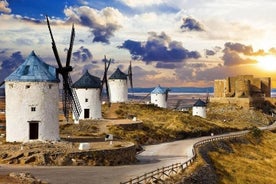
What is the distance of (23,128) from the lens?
122ft

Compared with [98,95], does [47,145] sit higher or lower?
lower

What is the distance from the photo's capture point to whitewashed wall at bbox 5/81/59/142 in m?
37.0

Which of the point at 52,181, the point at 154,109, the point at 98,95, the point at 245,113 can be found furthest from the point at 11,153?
the point at 245,113

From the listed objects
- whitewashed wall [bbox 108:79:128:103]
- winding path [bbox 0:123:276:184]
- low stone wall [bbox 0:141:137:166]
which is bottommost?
winding path [bbox 0:123:276:184]

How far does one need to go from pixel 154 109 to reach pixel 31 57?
42.5 m

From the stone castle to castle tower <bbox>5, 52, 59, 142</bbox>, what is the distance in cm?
7693

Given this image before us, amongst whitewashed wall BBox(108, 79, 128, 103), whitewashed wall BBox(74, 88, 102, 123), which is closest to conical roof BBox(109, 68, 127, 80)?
whitewashed wall BBox(108, 79, 128, 103)

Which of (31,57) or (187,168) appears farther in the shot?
(31,57)

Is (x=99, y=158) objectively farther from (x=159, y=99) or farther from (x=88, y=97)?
(x=159, y=99)

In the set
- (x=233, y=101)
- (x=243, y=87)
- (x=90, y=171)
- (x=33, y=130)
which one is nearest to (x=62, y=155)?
(x=90, y=171)

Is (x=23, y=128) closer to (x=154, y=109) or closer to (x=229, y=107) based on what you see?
(x=154, y=109)

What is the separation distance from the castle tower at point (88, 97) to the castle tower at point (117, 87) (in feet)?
58.9

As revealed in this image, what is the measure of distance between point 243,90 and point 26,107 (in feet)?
283

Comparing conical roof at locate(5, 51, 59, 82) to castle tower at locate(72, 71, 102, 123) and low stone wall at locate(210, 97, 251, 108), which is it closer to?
castle tower at locate(72, 71, 102, 123)
